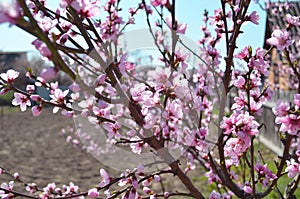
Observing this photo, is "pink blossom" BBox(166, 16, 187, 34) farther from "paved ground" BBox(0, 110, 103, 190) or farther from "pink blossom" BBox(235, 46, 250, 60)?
"paved ground" BBox(0, 110, 103, 190)

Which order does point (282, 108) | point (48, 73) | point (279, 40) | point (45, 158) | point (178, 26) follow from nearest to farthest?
point (48, 73) → point (282, 108) → point (279, 40) → point (178, 26) → point (45, 158)

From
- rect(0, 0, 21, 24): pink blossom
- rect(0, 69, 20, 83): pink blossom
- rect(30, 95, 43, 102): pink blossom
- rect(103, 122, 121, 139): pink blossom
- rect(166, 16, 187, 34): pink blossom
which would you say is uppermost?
rect(166, 16, 187, 34): pink blossom

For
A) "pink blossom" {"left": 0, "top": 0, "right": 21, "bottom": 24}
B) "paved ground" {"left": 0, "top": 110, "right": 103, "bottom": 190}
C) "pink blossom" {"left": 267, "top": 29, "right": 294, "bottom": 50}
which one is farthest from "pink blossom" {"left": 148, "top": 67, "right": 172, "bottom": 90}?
"paved ground" {"left": 0, "top": 110, "right": 103, "bottom": 190}

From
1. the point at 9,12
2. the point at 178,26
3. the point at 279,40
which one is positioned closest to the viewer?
the point at 9,12

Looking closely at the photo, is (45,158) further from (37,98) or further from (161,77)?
(161,77)

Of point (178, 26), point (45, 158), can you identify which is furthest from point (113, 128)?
point (45, 158)

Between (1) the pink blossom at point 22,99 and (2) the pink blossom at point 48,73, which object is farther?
(1) the pink blossom at point 22,99

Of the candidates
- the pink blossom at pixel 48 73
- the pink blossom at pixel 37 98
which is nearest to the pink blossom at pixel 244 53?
the pink blossom at pixel 37 98

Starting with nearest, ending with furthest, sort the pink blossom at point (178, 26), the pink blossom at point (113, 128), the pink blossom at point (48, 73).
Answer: the pink blossom at point (48, 73), the pink blossom at point (113, 128), the pink blossom at point (178, 26)

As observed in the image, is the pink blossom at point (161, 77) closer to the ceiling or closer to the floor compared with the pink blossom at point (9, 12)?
closer to the floor

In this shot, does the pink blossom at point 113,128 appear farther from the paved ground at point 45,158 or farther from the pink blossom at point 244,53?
the paved ground at point 45,158

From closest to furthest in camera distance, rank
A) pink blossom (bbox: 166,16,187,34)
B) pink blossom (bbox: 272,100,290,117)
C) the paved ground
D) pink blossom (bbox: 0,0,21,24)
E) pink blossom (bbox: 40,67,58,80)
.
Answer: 1. pink blossom (bbox: 0,0,21,24)
2. pink blossom (bbox: 40,67,58,80)
3. pink blossom (bbox: 272,100,290,117)
4. pink blossom (bbox: 166,16,187,34)
5. the paved ground

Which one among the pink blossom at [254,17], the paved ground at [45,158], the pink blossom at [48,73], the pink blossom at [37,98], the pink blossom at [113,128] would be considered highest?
the pink blossom at [254,17]

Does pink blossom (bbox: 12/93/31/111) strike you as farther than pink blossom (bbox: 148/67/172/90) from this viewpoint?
Yes
